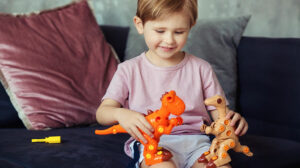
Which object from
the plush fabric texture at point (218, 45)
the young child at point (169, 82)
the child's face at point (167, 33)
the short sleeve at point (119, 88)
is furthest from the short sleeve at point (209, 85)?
the plush fabric texture at point (218, 45)

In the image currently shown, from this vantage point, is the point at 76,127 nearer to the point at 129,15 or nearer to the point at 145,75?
the point at 145,75

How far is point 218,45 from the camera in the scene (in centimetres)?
187

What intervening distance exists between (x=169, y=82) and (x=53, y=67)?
0.58 metres

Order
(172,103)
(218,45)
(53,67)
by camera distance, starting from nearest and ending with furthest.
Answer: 1. (172,103)
2. (53,67)
3. (218,45)

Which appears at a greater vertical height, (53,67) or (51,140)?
(53,67)

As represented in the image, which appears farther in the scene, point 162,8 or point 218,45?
point 218,45

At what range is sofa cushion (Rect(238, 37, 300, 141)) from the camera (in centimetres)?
170

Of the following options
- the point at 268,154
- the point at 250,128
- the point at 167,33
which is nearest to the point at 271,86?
the point at 250,128

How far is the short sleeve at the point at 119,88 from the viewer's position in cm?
128

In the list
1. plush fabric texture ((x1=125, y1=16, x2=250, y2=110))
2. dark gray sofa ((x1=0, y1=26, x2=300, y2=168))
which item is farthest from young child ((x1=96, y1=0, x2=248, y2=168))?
plush fabric texture ((x1=125, y1=16, x2=250, y2=110))

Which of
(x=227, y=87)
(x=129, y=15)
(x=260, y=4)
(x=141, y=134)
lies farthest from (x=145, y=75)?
(x=260, y=4)

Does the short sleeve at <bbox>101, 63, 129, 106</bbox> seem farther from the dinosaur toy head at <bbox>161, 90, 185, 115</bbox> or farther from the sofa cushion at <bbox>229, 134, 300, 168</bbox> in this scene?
the sofa cushion at <bbox>229, 134, 300, 168</bbox>

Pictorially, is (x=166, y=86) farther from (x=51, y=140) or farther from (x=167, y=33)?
(x=51, y=140)

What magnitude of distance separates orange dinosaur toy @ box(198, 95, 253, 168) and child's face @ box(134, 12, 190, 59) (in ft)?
0.80
